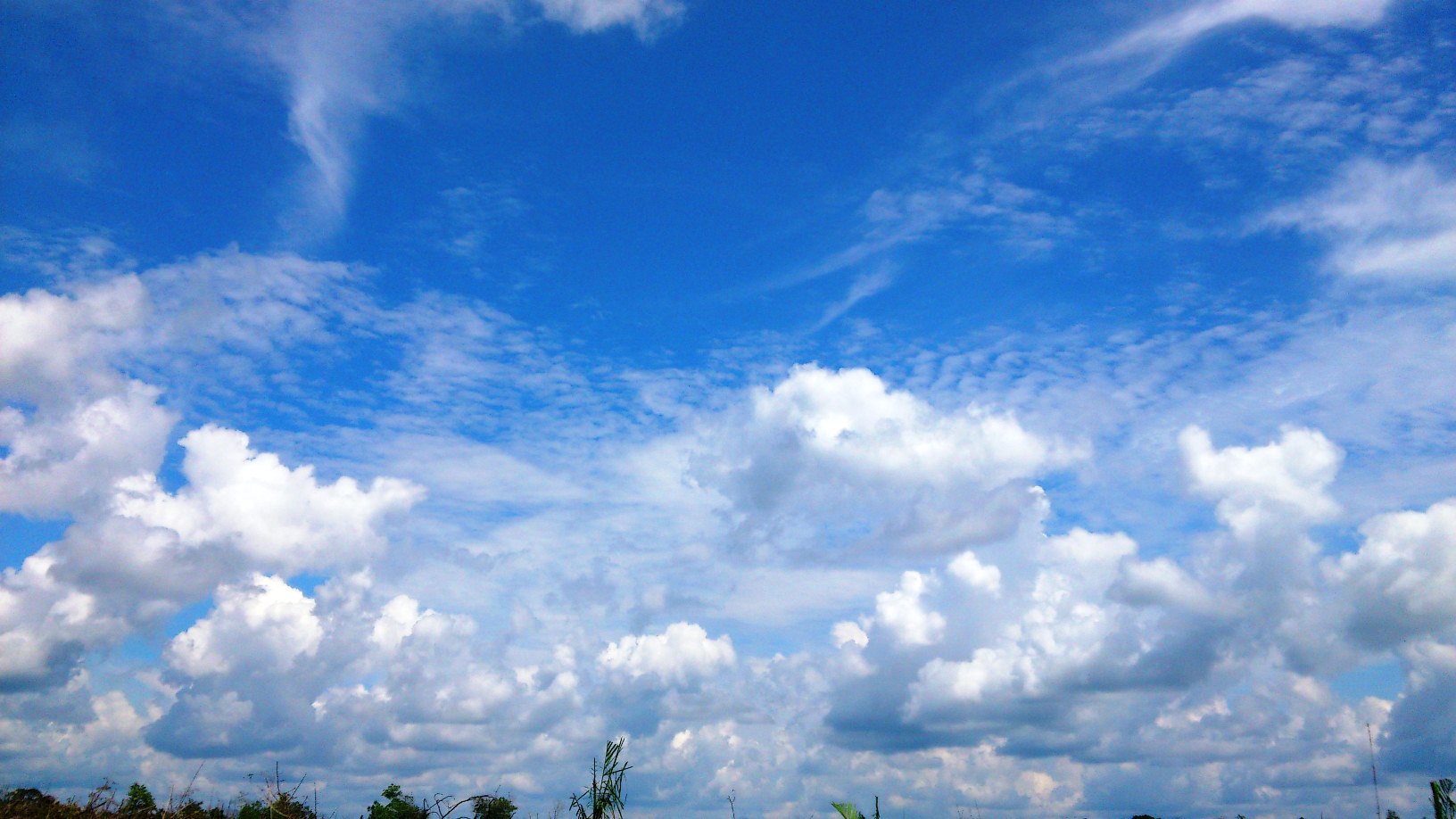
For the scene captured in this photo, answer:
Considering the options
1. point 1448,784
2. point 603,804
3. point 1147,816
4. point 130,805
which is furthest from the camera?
point 1147,816

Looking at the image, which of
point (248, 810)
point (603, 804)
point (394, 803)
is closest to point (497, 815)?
point (248, 810)

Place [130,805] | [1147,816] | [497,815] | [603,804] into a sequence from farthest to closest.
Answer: [1147,816] → [497,815] → [603,804] → [130,805]

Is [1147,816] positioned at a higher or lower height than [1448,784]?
lower

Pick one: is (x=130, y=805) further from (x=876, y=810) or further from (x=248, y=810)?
(x=876, y=810)

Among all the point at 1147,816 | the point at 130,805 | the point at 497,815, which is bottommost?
the point at 1147,816

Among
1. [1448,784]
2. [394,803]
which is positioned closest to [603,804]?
[1448,784]

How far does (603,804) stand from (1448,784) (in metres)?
41.1

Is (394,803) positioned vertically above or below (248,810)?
below

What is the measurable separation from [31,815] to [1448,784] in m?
59.0

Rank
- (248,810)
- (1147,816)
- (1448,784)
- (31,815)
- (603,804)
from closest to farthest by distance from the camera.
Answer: (31,815)
(603,804)
(248,810)
(1448,784)
(1147,816)

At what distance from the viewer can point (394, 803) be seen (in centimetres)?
8544

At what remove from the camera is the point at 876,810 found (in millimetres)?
36438

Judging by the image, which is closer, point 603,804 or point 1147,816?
point 603,804

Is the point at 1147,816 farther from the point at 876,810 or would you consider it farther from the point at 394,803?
the point at 394,803
